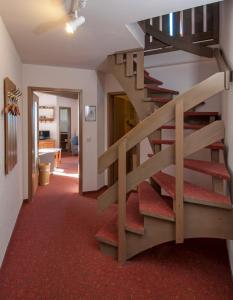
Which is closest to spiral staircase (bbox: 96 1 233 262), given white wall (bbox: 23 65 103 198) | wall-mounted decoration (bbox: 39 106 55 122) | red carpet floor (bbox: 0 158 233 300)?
red carpet floor (bbox: 0 158 233 300)

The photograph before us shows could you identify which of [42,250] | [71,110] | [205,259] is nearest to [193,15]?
[205,259]

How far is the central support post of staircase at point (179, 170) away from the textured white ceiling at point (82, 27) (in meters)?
1.03

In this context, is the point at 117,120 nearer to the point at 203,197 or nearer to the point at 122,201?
the point at 122,201

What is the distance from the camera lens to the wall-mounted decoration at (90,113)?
15.8ft

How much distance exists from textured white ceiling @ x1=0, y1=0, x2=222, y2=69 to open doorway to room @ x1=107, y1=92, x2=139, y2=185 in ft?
4.18

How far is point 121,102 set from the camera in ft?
18.9

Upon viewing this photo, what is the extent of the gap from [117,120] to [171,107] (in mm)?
3425

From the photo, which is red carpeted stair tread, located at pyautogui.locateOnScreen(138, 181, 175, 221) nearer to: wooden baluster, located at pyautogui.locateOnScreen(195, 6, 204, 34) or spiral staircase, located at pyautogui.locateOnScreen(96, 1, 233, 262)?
spiral staircase, located at pyautogui.locateOnScreen(96, 1, 233, 262)

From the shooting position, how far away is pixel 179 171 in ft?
6.95

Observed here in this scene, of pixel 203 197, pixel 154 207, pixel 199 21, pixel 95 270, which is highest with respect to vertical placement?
pixel 199 21

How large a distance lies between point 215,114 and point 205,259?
164cm

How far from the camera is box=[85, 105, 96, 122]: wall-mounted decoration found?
4.83 metres

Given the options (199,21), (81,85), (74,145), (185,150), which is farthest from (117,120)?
(74,145)

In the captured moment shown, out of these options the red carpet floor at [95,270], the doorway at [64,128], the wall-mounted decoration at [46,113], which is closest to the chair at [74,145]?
the doorway at [64,128]
